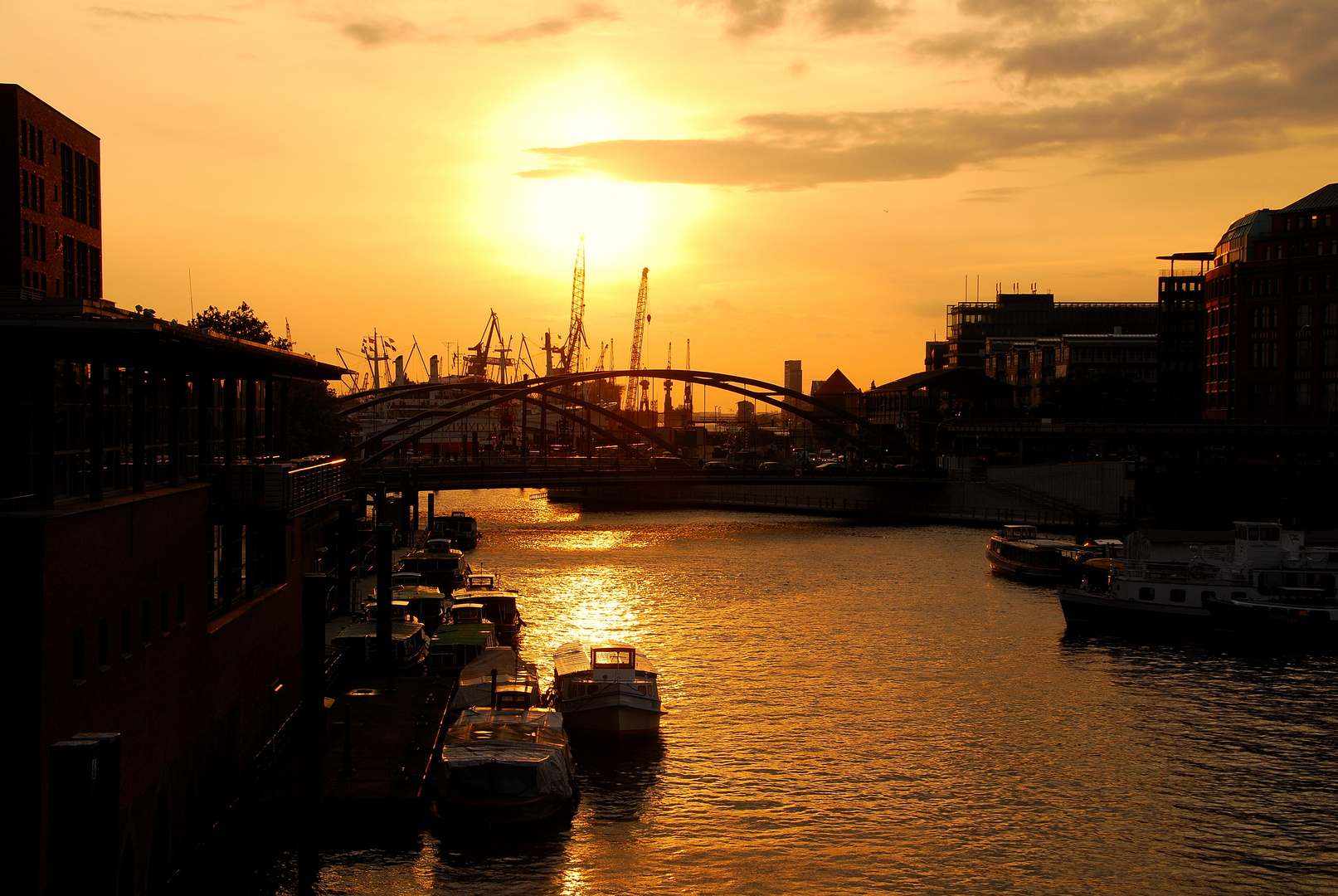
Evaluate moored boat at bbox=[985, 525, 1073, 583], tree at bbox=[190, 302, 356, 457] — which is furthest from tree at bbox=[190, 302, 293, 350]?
moored boat at bbox=[985, 525, 1073, 583]

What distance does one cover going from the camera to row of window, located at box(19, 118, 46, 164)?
52188 mm

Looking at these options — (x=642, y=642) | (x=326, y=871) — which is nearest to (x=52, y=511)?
(x=326, y=871)

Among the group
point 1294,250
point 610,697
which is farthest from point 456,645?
point 1294,250

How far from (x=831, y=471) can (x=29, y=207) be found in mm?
90842

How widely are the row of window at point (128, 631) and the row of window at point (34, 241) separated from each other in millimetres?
38622

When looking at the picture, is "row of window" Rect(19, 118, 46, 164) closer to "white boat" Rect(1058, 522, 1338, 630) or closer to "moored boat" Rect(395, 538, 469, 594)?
"moored boat" Rect(395, 538, 469, 594)

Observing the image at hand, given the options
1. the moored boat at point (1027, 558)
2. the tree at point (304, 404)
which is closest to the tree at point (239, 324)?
the tree at point (304, 404)

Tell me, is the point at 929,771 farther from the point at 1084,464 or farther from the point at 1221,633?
the point at 1084,464

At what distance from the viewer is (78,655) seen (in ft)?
57.7

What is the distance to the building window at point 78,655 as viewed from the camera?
1748cm

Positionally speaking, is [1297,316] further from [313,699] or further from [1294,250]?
[313,699]

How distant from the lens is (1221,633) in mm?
53531

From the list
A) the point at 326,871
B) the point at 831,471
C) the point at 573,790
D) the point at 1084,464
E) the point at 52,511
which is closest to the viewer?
the point at 52,511

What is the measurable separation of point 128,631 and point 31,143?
42043 millimetres
